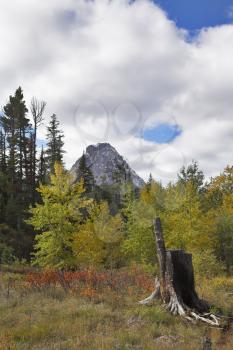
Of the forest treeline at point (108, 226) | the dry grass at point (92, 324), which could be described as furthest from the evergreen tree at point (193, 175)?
the dry grass at point (92, 324)

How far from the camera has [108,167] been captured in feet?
433

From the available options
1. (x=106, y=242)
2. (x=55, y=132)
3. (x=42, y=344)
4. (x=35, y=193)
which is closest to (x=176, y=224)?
(x=106, y=242)

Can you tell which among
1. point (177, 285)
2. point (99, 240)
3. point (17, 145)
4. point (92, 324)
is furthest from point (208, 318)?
point (17, 145)

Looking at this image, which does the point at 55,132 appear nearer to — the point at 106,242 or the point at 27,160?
the point at 27,160

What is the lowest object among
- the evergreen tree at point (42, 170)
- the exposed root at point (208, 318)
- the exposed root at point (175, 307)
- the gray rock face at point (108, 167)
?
the exposed root at point (208, 318)

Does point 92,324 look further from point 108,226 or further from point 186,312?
point 108,226

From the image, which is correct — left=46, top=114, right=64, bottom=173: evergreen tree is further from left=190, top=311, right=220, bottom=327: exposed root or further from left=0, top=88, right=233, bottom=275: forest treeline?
left=190, top=311, right=220, bottom=327: exposed root

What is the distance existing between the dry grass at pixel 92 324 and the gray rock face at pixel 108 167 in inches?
935

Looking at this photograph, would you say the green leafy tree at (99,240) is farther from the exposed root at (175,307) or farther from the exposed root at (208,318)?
the exposed root at (208,318)

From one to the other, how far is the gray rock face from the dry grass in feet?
77.9

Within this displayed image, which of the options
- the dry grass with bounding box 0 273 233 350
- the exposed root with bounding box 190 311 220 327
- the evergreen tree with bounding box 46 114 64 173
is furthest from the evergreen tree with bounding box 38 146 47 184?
the exposed root with bounding box 190 311 220 327

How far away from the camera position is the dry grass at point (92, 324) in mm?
7699

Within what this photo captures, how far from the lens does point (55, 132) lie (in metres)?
53.8

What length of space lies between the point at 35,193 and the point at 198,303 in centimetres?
3750
